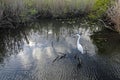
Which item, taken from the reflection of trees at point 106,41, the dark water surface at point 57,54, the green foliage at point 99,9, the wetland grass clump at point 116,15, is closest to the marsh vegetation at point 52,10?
the green foliage at point 99,9

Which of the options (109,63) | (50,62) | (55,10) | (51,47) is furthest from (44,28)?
(109,63)

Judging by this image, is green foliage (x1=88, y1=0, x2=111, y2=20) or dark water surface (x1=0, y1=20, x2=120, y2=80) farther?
green foliage (x1=88, y1=0, x2=111, y2=20)

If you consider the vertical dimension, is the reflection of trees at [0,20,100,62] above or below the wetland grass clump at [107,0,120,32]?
below

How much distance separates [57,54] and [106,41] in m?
3.16

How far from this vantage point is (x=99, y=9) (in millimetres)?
14422

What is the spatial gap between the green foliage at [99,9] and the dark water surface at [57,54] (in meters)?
2.12

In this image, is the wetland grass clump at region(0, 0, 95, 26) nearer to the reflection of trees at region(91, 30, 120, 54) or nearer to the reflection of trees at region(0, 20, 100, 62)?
Answer: the reflection of trees at region(0, 20, 100, 62)

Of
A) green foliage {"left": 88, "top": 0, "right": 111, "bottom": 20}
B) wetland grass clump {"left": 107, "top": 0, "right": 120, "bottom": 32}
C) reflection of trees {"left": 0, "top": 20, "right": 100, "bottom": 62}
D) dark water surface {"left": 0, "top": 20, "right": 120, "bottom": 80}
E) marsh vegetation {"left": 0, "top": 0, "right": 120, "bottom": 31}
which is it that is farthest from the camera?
green foliage {"left": 88, "top": 0, "right": 111, "bottom": 20}

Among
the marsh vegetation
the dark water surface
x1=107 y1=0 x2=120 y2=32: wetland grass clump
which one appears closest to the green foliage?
the marsh vegetation

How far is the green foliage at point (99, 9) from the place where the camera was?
13.8 metres

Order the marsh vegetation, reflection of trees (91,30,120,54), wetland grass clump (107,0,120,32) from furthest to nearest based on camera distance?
the marsh vegetation
wetland grass clump (107,0,120,32)
reflection of trees (91,30,120,54)

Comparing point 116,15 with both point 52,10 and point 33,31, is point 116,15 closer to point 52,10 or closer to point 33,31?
point 33,31

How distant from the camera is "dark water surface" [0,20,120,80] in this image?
674 cm

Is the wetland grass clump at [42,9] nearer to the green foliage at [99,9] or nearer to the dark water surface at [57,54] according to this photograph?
the green foliage at [99,9]
